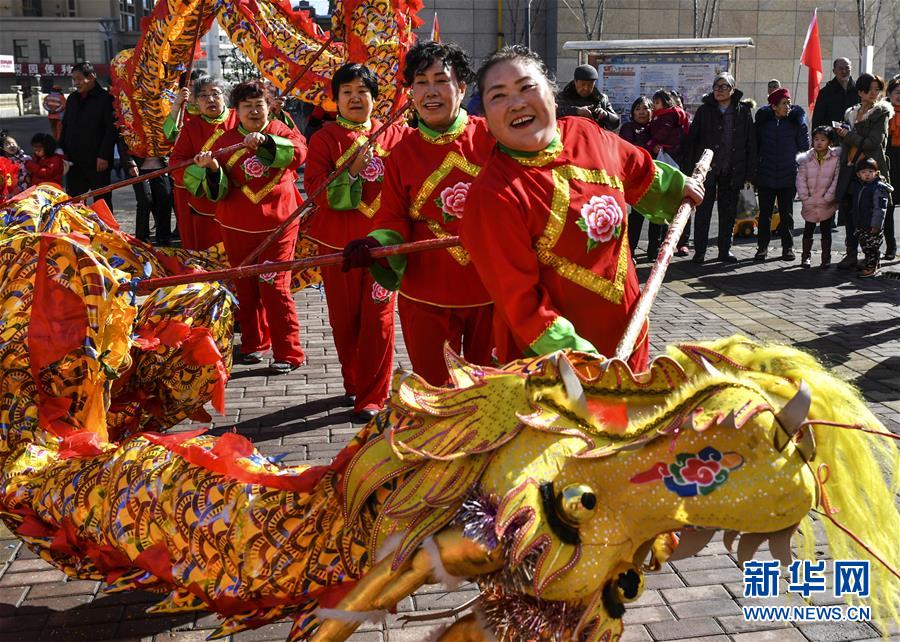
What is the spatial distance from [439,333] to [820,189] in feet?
20.0

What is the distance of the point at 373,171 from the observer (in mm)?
5121

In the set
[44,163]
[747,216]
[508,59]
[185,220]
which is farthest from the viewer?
[747,216]

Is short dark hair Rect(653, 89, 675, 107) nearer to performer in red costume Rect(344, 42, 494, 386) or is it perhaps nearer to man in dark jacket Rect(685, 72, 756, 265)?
man in dark jacket Rect(685, 72, 756, 265)

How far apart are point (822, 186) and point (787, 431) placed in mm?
7693

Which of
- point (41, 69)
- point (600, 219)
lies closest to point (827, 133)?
point (600, 219)

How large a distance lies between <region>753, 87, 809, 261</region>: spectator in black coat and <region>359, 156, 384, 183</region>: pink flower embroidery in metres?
5.15

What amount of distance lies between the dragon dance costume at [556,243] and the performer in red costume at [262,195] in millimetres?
3350

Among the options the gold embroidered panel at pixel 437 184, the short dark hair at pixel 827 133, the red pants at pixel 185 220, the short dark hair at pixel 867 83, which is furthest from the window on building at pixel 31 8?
the gold embroidered panel at pixel 437 184

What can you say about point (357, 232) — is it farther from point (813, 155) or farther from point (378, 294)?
point (813, 155)

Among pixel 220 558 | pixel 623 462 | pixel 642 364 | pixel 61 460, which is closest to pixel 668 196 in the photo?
pixel 642 364

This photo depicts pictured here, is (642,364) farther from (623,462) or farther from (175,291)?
(175,291)

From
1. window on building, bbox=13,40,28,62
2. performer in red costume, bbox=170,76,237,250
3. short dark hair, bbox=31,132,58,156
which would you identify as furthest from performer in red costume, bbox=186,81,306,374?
window on building, bbox=13,40,28,62

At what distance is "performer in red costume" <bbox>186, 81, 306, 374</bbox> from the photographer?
587cm

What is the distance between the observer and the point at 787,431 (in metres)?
1.78
